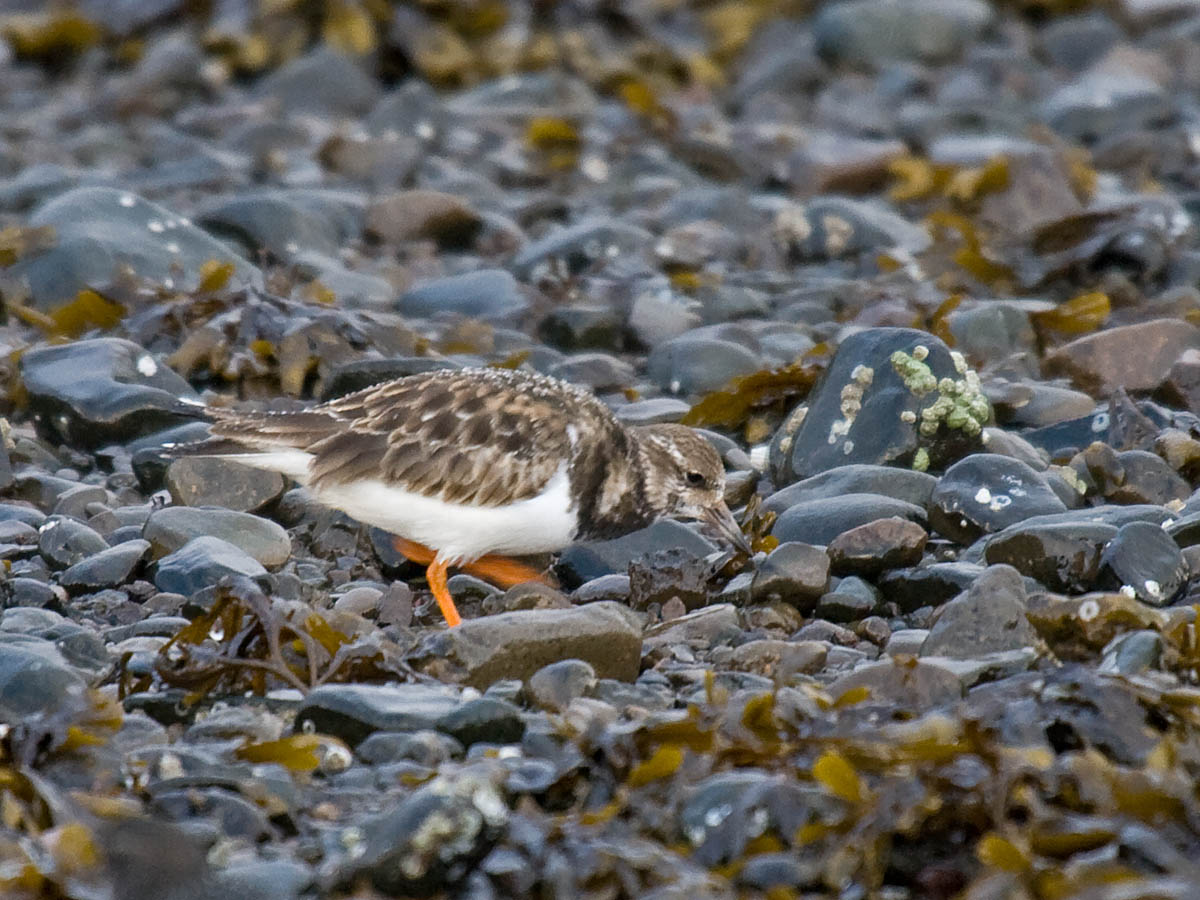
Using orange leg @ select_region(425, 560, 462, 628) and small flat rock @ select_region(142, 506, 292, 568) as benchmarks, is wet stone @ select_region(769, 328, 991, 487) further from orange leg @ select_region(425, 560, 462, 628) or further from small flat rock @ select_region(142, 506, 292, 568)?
small flat rock @ select_region(142, 506, 292, 568)

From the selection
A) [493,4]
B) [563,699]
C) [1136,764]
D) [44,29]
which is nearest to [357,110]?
[493,4]

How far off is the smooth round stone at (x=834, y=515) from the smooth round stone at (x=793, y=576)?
256mm

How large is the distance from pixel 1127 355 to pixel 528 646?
9.57ft

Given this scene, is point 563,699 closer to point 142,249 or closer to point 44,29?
point 142,249

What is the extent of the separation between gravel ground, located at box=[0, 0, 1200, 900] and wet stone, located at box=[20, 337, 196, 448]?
2cm

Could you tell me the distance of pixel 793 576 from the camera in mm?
4207

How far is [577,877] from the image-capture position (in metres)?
2.81

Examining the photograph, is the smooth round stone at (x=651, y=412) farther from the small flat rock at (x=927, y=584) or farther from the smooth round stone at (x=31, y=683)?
the smooth round stone at (x=31, y=683)

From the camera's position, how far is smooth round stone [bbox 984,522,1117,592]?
13.6ft

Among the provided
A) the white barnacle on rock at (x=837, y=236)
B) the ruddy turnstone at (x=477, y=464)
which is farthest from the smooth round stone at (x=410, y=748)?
the white barnacle on rock at (x=837, y=236)

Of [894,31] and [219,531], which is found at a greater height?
[219,531]

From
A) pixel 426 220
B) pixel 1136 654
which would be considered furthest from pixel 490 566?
pixel 426 220

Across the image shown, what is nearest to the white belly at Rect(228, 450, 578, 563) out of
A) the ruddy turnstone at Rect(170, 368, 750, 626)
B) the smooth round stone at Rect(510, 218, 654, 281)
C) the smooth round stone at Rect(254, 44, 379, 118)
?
the ruddy turnstone at Rect(170, 368, 750, 626)

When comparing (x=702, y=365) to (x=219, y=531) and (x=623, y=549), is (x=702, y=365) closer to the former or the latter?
(x=623, y=549)
